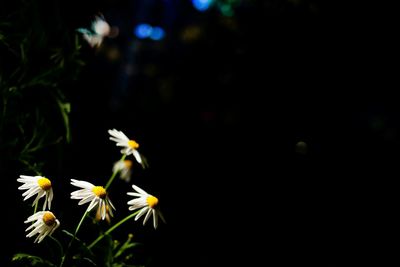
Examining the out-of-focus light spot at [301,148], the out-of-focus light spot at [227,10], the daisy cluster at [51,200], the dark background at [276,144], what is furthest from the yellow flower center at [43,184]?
the out-of-focus light spot at [227,10]

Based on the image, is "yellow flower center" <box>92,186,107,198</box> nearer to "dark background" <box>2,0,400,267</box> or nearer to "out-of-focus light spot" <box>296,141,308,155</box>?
"dark background" <box>2,0,400,267</box>

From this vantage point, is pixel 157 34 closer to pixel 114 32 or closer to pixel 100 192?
pixel 114 32

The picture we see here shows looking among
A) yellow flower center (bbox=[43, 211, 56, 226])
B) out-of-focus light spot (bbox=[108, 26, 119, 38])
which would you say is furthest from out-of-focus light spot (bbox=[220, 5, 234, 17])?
out-of-focus light spot (bbox=[108, 26, 119, 38])

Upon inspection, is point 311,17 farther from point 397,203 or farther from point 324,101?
point 397,203

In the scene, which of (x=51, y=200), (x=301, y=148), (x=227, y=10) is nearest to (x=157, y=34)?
(x=227, y=10)

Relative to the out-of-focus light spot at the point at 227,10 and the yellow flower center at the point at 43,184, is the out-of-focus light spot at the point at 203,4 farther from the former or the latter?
the yellow flower center at the point at 43,184

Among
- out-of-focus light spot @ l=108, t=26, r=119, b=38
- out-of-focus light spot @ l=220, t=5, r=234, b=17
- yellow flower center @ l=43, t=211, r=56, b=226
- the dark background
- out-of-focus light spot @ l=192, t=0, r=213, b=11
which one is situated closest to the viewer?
yellow flower center @ l=43, t=211, r=56, b=226
